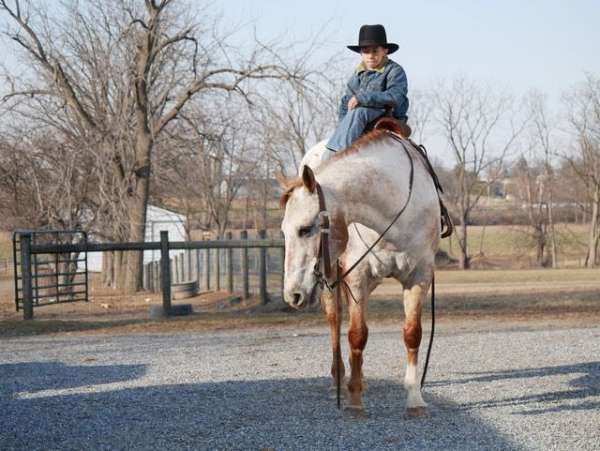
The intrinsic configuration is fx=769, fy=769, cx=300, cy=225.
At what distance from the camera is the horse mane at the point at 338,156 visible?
4.70 metres

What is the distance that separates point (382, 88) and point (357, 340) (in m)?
1.89

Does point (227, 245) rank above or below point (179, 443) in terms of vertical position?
above

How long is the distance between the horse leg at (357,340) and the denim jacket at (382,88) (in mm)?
1374

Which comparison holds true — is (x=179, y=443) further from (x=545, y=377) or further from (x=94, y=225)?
(x=94, y=225)

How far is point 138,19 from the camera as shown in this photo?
52.9 ft

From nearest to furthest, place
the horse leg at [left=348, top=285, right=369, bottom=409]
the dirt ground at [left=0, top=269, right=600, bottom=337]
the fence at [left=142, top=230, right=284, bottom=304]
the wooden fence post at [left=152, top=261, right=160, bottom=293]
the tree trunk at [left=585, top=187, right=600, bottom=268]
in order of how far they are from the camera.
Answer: the horse leg at [left=348, top=285, right=369, bottom=409] → the dirt ground at [left=0, top=269, right=600, bottom=337] → the fence at [left=142, top=230, right=284, bottom=304] → the wooden fence post at [left=152, top=261, right=160, bottom=293] → the tree trunk at [left=585, top=187, right=600, bottom=268]

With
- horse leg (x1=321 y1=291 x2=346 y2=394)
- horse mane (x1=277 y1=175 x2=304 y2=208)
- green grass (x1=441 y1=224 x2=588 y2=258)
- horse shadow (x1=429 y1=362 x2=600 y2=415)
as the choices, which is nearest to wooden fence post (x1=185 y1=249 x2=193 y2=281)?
horse shadow (x1=429 y1=362 x2=600 y2=415)

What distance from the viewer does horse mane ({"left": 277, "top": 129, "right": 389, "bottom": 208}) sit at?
185 inches

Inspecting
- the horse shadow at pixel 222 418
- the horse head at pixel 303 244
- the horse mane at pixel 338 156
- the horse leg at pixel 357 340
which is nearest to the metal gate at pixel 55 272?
the horse shadow at pixel 222 418

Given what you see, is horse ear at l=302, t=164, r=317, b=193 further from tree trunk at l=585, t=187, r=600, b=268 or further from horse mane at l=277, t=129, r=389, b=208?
tree trunk at l=585, t=187, r=600, b=268

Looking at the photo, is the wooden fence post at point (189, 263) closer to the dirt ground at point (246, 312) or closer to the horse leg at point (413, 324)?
the dirt ground at point (246, 312)

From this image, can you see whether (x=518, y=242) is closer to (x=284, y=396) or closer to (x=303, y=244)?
(x=284, y=396)

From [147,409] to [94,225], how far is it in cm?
1307

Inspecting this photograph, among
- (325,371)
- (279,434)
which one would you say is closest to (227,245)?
(325,371)
